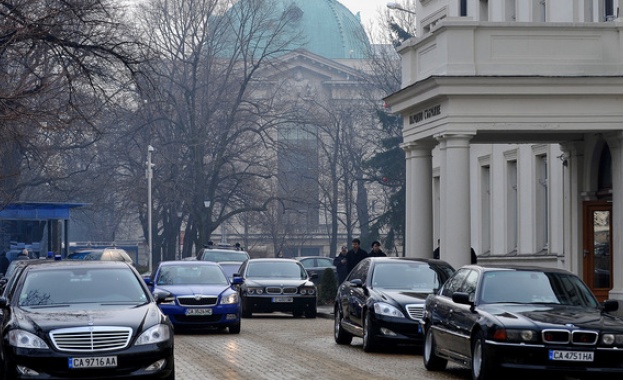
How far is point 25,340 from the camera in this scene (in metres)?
14.3

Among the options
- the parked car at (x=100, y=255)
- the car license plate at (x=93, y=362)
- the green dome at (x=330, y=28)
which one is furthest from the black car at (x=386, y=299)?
the green dome at (x=330, y=28)

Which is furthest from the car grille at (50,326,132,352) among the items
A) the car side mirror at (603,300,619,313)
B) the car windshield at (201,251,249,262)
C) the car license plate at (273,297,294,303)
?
the car windshield at (201,251,249,262)

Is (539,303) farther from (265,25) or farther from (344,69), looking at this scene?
(344,69)

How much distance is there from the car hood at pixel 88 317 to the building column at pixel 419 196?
16881mm

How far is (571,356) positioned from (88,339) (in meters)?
5.20

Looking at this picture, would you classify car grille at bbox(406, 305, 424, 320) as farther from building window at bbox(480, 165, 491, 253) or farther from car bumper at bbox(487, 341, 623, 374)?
building window at bbox(480, 165, 491, 253)

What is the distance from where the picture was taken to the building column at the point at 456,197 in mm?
28281

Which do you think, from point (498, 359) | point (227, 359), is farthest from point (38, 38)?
point (498, 359)

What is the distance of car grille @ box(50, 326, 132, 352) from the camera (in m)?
14.3

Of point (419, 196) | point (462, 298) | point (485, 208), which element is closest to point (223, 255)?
point (485, 208)

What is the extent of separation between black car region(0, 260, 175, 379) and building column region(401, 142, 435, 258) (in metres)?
16.6

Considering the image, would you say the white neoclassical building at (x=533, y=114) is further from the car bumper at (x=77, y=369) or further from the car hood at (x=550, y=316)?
the car bumper at (x=77, y=369)

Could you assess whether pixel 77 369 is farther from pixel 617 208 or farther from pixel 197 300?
pixel 617 208

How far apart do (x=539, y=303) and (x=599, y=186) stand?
16.2 m
